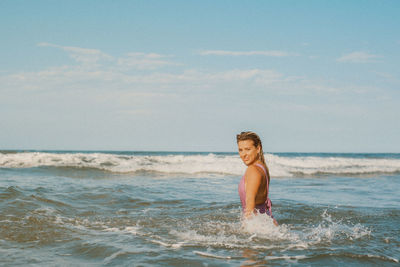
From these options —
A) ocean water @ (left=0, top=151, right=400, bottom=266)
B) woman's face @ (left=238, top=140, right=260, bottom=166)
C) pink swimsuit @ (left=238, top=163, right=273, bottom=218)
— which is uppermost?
woman's face @ (left=238, top=140, right=260, bottom=166)

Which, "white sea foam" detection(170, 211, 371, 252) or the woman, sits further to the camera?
"white sea foam" detection(170, 211, 371, 252)

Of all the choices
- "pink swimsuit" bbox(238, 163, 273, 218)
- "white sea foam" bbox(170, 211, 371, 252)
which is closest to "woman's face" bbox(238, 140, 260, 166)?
"pink swimsuit" bbox(238, 163, 273, 218)

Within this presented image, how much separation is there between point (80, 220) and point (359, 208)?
19.6ft

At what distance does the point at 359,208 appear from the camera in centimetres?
895

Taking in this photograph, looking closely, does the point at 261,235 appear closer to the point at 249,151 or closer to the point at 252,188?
the point at 252,188

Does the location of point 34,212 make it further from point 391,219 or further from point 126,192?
point 391,219

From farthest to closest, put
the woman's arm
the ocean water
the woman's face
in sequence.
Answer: the woman's face < the woman's arm < the ocean water

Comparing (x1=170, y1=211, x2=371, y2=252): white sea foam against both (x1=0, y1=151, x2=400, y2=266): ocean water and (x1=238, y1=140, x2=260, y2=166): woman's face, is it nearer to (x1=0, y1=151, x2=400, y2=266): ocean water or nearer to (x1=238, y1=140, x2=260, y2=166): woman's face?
(x1=0, y1=151, x2=400, y2=266): ocean water

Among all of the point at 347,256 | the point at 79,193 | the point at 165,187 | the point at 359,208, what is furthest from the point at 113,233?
the point at 165,187

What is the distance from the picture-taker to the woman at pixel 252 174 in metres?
5.04

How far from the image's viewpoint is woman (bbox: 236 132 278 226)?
5.04 metres

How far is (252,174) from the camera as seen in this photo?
5055mm

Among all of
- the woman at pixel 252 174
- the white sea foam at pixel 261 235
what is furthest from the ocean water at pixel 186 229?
the woman at pixel 252 174

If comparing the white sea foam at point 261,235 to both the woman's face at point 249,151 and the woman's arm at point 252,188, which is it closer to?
the woman's arm at point 252,188
